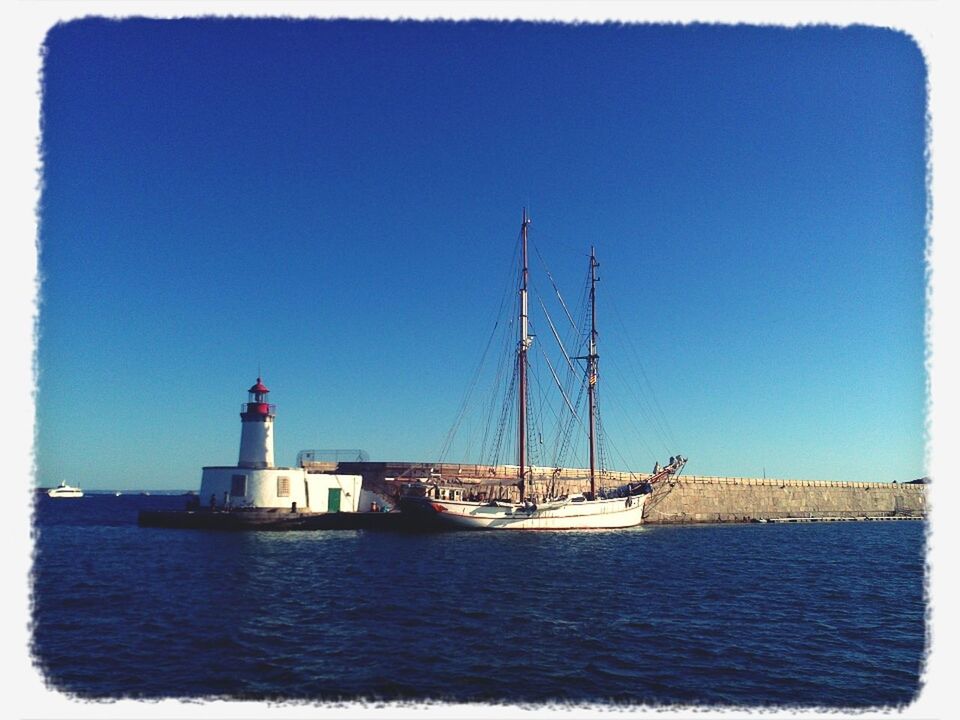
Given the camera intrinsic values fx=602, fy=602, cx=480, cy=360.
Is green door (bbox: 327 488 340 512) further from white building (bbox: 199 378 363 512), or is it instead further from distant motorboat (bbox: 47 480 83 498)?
distant motorboat (bbox: 47 480 83 498)

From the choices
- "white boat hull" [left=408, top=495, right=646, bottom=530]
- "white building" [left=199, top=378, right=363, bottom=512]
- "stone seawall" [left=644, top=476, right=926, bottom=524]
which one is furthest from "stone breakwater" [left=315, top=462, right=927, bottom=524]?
"white building" [left=199, top=378, right=363, bottom=512]

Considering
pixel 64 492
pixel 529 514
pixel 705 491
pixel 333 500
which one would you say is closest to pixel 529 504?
pixel 529 514

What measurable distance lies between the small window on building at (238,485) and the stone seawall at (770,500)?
1922 inches

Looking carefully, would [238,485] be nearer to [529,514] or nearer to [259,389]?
[259,389]

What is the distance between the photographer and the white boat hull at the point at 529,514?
176ft

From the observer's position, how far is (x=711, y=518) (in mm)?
82438

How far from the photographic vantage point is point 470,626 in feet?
66.2

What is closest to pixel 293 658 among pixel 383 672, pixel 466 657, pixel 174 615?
pixel 383 672

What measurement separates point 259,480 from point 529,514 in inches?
968

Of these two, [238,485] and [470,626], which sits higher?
[238,485]

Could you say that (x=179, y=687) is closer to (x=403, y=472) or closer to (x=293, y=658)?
(x=293, y=658)

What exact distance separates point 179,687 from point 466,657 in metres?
7.17

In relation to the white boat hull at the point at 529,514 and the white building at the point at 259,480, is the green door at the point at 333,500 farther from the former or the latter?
the white boat hull at the point at 529,514

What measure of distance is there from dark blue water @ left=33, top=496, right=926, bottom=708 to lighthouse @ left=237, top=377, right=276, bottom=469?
1239 centimetres
